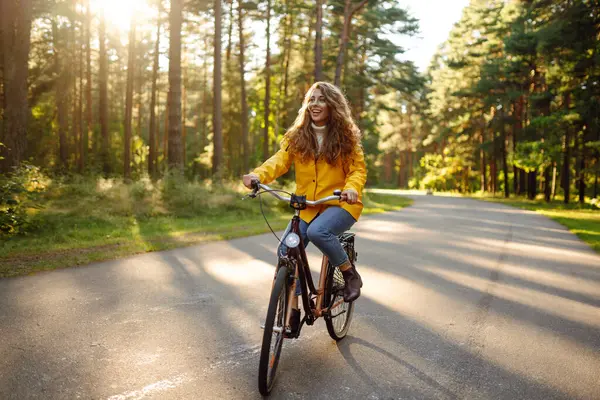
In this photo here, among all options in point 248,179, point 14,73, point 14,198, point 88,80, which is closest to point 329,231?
point 248,179

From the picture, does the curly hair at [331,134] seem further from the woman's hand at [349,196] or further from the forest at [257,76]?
the forest at [257,76]

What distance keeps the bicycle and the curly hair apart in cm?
49

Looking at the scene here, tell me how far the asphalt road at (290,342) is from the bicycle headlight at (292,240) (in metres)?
1.01

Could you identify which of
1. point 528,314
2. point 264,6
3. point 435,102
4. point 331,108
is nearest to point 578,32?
point 264,6

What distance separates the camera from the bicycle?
333 centimetres

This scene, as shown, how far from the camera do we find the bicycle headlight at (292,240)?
3.60 metres

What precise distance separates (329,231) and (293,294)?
22.9 inches

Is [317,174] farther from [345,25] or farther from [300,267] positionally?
[345,25]

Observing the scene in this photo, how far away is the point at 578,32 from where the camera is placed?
21641 mm

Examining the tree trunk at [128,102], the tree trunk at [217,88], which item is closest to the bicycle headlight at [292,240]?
the tree trunk at [217,88]

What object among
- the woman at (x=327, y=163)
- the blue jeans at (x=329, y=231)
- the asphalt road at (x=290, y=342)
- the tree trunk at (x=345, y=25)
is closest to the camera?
the asphalt road at (x=290, y=342)

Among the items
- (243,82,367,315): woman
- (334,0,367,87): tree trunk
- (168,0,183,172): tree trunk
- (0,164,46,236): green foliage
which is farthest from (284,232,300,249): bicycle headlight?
(334,0,367,87): tree trunk

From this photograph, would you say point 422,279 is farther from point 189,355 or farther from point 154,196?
Answer: point 154,196

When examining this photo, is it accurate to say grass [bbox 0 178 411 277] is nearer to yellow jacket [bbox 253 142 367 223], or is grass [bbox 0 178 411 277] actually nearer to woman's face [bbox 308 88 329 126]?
yellow jacket [bbox 253 142 367 223]
